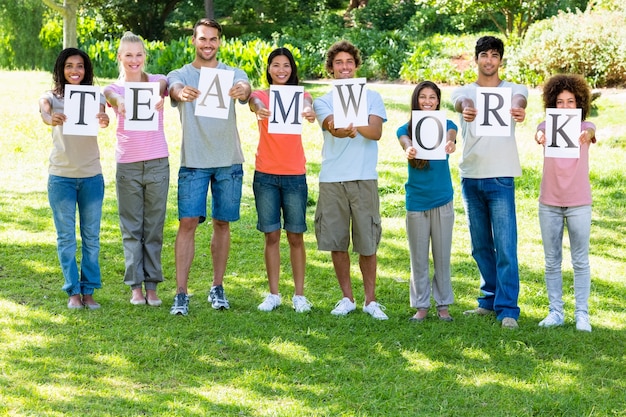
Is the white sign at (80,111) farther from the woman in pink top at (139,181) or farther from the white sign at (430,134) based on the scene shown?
the white sign at (430,134)

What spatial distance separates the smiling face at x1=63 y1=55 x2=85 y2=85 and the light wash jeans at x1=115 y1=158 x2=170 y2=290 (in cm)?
64

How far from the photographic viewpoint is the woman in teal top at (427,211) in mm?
5914

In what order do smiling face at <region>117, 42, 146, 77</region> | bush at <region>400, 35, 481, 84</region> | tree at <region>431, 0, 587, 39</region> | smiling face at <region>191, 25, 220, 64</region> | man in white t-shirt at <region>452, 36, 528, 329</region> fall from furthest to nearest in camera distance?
tree at <region>431, 0, 587, 39</region> < bush at <region>400, 35, 481, 84</region> < smiling face at <region>117, 42, 146, 77</region> < smiling face at <region>191, 25, 220, 64</region> < man in white t-shirt at <region>452, 36, 528, 329</region>

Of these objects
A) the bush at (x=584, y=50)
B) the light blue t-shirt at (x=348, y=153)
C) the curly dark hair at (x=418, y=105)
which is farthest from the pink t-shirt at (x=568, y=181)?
the bush at (x=584, y=50)

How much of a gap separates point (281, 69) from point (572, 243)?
7.34 ft

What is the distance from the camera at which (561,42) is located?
16797mm

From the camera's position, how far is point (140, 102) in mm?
5914

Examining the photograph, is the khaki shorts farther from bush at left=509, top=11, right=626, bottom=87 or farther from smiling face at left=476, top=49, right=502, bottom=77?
bush at left=509, top=11, right=626, bottom=87

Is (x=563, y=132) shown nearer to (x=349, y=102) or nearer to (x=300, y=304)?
(x=349, y=102)

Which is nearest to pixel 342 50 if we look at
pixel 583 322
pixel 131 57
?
pixel 131 57

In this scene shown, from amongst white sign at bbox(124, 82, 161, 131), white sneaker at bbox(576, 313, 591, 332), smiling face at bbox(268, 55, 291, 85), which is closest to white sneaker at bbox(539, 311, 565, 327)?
white sneaker at bbox(576, 313, 591, 332)

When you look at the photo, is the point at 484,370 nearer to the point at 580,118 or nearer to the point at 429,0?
the point at 580,118

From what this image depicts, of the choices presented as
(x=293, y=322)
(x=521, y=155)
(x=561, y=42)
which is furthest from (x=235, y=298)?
(x=561, y=42)

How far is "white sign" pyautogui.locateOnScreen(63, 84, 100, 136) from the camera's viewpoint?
5891mm
